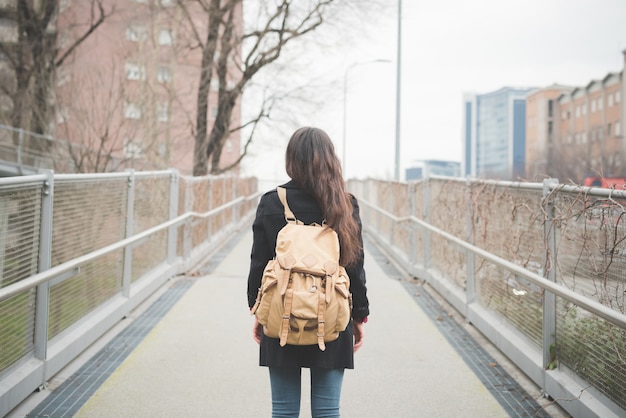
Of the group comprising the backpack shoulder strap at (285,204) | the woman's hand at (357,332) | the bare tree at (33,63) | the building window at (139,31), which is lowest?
the woman's hand at (357,332)

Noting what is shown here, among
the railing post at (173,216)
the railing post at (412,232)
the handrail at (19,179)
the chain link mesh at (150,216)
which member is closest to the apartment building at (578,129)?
the railing post at (412,232)

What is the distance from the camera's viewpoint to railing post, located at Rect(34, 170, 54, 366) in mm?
4555

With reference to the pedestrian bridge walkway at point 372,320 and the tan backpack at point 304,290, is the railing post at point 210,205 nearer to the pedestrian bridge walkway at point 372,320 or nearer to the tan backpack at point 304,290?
the pedestrian bridge walkway at point 372,320

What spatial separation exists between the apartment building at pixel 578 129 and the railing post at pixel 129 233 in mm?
33782

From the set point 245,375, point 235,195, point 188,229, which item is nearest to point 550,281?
point 245,375

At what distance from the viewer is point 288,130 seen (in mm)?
22625

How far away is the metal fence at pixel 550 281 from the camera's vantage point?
376 centimetres

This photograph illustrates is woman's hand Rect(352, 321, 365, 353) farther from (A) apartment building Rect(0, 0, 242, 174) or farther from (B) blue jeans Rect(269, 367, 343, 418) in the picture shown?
(A) apartment building Rect(0, 0, 242, 174)

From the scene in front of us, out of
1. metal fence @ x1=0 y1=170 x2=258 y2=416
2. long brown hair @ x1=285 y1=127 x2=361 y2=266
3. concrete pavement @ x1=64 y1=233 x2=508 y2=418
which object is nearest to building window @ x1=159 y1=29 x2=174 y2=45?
metal fence @ x1=0 y1=170 x2=258 y2=416

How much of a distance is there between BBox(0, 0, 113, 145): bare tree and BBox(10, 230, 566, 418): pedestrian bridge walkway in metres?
12.3

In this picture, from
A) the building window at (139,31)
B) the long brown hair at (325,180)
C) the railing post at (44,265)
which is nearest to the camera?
the long brown hair at (325,180)

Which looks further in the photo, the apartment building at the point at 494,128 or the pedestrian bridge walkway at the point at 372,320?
the apartment building at the point at 494,128

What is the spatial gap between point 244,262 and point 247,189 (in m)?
11.5

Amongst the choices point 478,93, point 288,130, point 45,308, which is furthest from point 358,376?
point 478,93
